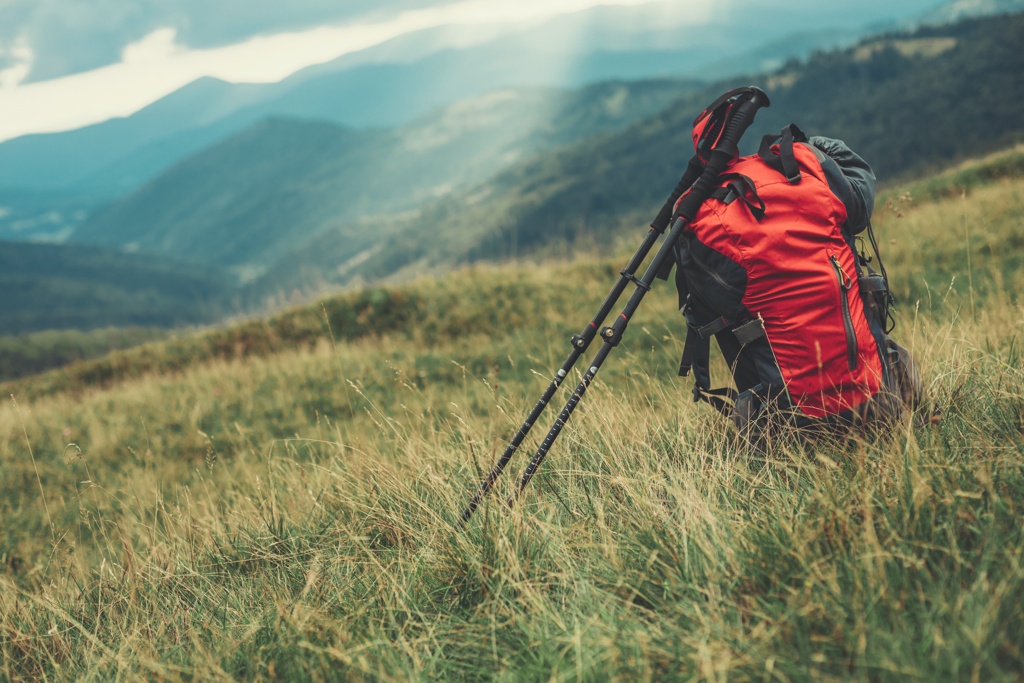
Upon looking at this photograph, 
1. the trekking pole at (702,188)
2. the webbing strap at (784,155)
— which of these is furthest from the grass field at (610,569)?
the webbing strap at (784,155)

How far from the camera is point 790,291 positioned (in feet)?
8.89

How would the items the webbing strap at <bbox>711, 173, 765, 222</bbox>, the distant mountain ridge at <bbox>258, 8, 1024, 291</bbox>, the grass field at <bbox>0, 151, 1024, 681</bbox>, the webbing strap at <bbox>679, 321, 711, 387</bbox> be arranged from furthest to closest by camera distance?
the distant mountain ridge at <bbox>258, 8, 1024, 291</bbox>
the webbing strap at <bbox>679, 321, 711, 387</bbox>
the webbing strap at <bbox>711, 173, 765, 222</bbox>
the grass field at <bbox>0, 151, 1024, 681</bbox>

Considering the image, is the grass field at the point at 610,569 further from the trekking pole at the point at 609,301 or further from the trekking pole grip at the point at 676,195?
the trekking pole grip at the point at 676,195

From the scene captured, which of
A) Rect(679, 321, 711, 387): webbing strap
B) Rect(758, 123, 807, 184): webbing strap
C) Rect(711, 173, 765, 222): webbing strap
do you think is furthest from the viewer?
Rect(679, 321, 711, 387): webbing strap

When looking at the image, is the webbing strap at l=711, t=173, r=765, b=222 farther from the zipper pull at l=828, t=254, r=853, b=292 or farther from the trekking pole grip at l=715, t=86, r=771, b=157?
the zipper pull at l=828, t=254, r=853, b=292

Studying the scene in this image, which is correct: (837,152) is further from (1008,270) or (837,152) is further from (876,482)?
(1008,270)

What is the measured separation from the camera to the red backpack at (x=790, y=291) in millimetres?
2695

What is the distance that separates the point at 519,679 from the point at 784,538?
3.35 ft

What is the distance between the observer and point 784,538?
199 centimetres

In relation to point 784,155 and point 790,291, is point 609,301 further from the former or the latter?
point 784,155

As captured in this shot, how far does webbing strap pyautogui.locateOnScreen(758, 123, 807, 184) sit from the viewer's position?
110 inches

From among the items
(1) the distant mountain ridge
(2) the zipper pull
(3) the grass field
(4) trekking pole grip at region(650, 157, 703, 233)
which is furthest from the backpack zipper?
(1) the distant mountain ridge

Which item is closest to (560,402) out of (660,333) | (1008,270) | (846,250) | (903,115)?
(846,250)

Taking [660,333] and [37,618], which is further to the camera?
[660,333]
